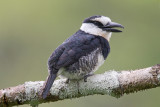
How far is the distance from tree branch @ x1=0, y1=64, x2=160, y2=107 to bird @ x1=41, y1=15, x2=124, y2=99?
0.10 metres

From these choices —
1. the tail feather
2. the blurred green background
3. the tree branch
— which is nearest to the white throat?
the tree branch

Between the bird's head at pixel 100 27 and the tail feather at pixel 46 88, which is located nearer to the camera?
the tail feather at pixel 46 88

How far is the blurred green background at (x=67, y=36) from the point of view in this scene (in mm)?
7250

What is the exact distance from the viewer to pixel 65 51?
15.5ft

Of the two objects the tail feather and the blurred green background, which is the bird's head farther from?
the blurred green background

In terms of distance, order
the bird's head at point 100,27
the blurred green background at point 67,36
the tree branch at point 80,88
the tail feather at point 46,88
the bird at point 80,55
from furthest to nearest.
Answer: the blurred green background at point 67,36
the bird's head at point 100,27
the bird at point 80,55
the tail feather at point 46,88
the tree branch at point 80,88

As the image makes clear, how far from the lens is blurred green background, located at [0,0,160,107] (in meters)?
7.25

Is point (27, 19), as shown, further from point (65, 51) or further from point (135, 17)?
point (65, 51)

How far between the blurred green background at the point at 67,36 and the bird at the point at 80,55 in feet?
6.55

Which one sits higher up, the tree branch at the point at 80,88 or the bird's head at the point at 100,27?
Answer: the bird's head at the point at 100,27

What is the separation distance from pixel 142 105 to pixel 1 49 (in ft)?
9.43

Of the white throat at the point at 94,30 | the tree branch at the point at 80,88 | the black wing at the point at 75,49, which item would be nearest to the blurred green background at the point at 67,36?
the white throat at the point at 94,30

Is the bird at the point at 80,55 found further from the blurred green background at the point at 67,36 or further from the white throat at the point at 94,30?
the blurred green background at the point at 67,36

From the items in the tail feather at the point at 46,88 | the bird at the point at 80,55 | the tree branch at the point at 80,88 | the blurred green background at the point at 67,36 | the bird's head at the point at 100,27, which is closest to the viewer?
the tree branch at the point at 80,88
